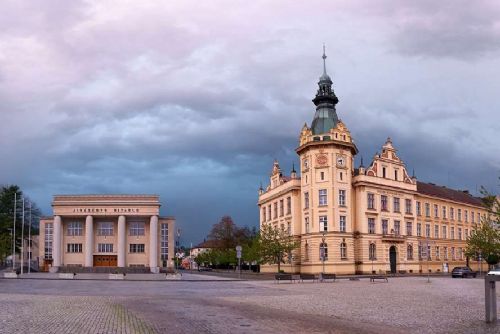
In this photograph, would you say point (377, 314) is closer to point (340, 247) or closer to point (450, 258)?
point (340, 247)

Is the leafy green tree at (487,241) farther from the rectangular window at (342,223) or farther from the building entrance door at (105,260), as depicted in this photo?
the building entrance door at (105,260)

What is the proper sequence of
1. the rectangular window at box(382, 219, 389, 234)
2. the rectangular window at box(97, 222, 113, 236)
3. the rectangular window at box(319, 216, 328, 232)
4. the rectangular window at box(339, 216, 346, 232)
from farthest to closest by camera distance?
the rectangular window at box(97, 222, 113, 236) < the rectangular window at box(382, 219, 389, 234) < the rectangular window at box(339, 216, 346, 232) < the rectangular window at box(319, 216, 328, 232)

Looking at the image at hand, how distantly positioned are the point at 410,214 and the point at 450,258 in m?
18.0

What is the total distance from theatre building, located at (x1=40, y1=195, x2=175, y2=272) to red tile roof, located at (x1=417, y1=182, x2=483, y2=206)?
46.3m

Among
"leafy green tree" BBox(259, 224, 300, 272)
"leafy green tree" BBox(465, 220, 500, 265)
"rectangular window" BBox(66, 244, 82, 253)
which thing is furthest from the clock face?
"rectangular window" BBox(66, 244, 82, 253)

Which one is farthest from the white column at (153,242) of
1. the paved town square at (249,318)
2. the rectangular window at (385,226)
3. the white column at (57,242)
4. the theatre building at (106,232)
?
the paved town square at (249,318)

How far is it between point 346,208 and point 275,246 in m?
10.7

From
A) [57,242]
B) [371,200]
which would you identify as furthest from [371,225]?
[57,242]

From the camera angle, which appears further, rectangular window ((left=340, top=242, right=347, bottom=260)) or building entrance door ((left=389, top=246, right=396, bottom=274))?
building entrance door ((left=389, top=246, right=396, bottom=274))

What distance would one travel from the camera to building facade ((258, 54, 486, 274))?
81.2 m

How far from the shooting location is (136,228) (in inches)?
4424

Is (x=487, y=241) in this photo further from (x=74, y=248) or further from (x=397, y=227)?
(x=74, y=248)

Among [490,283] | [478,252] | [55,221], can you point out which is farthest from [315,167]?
[490,283]

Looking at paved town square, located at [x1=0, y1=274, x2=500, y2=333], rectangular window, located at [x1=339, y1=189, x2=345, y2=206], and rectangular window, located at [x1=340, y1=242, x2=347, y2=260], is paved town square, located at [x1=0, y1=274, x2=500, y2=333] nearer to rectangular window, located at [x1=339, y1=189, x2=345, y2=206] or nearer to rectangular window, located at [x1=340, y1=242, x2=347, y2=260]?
rectangular window, located at [x1=340, y1=242, x2=347, y2=260]
